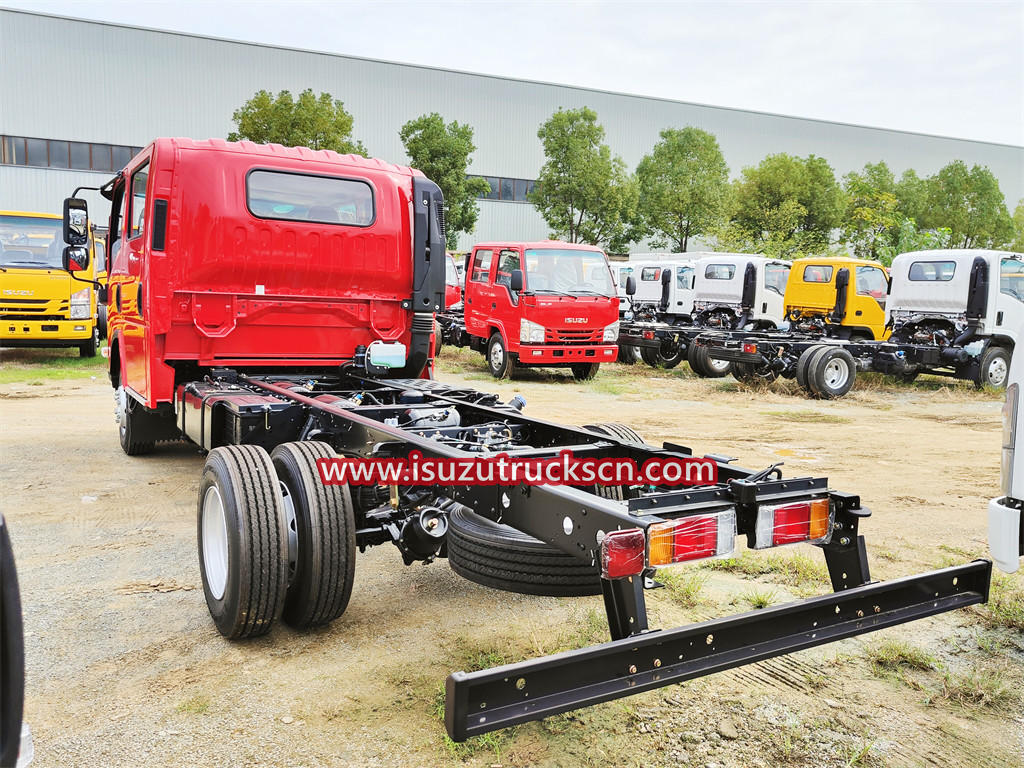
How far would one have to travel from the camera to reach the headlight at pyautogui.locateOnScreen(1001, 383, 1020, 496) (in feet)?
10.6

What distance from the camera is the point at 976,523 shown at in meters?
5.92

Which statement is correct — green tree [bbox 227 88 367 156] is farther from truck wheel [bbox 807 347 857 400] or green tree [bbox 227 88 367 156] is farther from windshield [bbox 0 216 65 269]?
truck wheel [bbox 807 347 857 400]

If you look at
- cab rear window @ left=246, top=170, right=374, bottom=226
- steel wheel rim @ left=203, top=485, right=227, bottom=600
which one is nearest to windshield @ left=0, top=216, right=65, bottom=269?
cab rear window @ left=246, top=170, right=374, bottom=226

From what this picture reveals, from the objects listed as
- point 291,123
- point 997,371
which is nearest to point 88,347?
point 291,123

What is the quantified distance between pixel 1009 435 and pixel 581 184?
30618 mm

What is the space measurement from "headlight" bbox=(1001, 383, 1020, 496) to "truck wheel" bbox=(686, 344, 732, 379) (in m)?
12.4

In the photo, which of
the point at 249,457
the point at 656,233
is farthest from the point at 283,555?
the point at 656,233

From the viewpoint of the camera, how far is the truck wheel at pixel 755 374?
14.2 metres

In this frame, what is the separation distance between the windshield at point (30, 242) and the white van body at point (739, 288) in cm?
1302

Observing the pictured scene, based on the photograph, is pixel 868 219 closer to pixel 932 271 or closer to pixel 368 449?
pixel 932 271

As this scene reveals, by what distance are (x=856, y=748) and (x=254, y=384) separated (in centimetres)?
407

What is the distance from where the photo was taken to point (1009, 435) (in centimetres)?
327

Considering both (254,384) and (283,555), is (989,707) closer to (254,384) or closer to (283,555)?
(283,555)

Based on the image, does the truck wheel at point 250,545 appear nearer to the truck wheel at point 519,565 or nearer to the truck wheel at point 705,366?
the truck wheel at point 519,565
